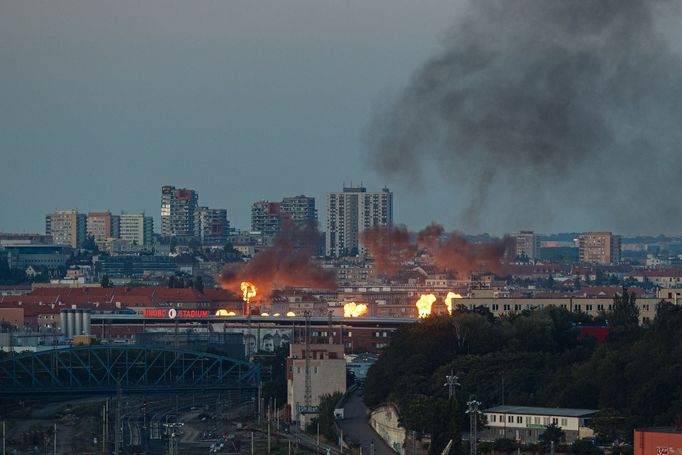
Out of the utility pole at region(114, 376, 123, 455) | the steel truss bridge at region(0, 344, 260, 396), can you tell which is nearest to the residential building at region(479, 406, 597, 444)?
the utility pole at region(114, 376, 123, 455)

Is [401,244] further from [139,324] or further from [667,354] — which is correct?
[667,354]

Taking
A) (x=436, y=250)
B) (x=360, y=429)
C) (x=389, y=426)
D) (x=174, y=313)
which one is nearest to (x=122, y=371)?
(x=360, y=429)

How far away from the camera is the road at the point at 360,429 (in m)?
55.8

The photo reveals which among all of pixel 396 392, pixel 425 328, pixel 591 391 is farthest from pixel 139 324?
pixel 591 391

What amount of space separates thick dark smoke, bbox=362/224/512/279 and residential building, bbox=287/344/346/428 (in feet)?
183

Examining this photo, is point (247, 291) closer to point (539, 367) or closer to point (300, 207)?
point (539, 367)

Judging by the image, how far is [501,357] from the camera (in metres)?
61.8

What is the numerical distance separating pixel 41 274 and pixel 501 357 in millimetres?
106879

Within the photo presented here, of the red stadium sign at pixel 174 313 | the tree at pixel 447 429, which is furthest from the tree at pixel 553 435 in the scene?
the red stadium sign at pixel 174 313

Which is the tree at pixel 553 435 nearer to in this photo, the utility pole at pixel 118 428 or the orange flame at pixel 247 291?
the utility pole at pixel 118 428

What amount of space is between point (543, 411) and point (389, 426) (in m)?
5.41

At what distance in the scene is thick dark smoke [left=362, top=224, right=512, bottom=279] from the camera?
129750 mm

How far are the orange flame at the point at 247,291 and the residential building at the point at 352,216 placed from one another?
2063 inches

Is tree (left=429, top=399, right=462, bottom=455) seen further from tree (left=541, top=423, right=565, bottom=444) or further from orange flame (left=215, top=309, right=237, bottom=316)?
orange flame (left=215, top=309, right=237, bottom=316)
